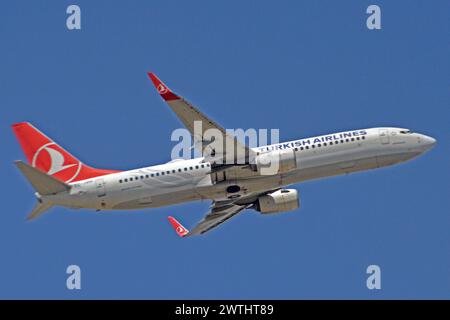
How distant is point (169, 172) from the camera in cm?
6388

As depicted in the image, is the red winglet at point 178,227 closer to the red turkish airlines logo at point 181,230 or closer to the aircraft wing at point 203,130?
the red turkish airlines logo at point 181,230

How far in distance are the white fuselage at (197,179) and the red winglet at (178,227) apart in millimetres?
7266

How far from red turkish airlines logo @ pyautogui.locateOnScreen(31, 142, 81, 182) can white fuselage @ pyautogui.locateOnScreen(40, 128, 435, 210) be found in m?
1.72

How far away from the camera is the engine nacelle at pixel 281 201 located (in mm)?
67562

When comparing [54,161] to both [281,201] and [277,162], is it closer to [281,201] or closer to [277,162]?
[277,162]

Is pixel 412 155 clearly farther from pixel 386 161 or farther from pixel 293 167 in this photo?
pixel 293 167

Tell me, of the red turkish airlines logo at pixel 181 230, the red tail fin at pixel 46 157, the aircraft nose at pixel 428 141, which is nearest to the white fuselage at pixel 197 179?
the red tail fin at pixel 46 157

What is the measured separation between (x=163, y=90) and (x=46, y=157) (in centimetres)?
1284

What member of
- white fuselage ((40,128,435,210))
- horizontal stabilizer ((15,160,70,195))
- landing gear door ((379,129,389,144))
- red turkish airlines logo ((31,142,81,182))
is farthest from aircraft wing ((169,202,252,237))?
landing gear door ((379,129,389,144))

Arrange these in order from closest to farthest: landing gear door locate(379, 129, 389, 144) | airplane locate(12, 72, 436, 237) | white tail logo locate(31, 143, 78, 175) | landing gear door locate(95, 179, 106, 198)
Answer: airplane locate(12, 72, 436, 237), landing gear door locate(95, 179, 106, 198), landing gear door locate(379, 129, 389, 144), white tail logo locate(31, 143, 78, 175)

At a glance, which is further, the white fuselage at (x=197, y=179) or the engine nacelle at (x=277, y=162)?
the white fuselage at (x=197, y=179)

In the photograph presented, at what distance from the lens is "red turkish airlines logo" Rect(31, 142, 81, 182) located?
65.8 m

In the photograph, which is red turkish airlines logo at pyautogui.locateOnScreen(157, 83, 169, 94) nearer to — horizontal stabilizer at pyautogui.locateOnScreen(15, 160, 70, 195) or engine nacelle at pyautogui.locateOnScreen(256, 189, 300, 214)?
horizontal stabilizer at pyautogui.locateOnScreen(15, 160, 70, 195)

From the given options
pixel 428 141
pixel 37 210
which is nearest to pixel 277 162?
pixel 428 141
